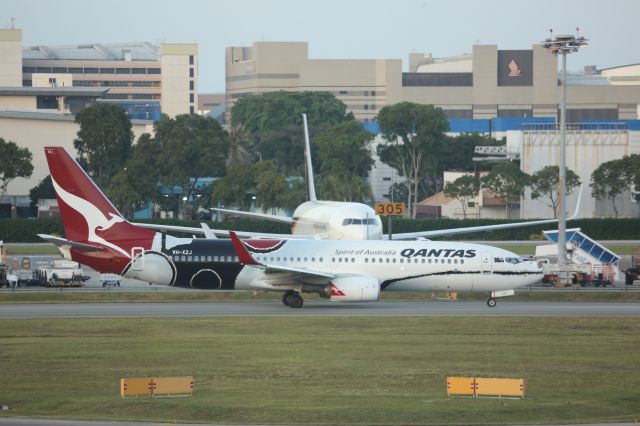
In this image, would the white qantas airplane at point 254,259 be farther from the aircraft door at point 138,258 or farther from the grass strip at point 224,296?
the grass strip at point 224,296

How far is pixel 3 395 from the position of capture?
33.0 meters

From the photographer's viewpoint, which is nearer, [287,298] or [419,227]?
[287,298]

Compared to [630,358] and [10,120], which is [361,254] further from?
[10,120]

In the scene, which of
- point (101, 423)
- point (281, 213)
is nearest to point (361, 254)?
point (101, 423)

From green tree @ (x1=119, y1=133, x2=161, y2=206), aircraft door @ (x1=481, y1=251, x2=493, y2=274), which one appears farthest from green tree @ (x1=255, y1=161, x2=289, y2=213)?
aircraft door @ (x1=481, y1=251, x2=493, y2=274)

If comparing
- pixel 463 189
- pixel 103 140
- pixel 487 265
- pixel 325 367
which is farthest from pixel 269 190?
pixel 325 367

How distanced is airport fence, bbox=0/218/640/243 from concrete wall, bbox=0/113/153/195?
93.4 feet

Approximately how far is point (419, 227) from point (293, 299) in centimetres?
6339

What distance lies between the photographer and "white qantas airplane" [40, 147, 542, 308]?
2162 inches

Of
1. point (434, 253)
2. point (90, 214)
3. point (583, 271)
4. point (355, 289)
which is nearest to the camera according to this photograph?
point (355, 289)

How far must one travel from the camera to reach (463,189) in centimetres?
13600

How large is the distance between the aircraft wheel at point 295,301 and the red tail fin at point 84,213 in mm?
6579

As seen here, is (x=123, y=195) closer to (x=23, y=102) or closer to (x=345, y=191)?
(x=345, y=191)

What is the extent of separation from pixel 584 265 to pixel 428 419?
1621 inches
